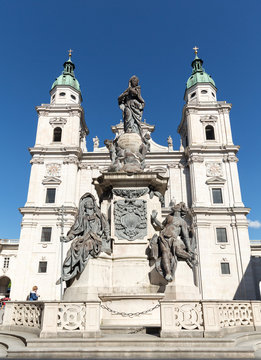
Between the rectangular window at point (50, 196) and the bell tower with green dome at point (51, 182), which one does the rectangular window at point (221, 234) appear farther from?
the rectangular window at point (50, 196)

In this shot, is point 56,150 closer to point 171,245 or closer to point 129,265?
point 129,265

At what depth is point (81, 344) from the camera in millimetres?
5691

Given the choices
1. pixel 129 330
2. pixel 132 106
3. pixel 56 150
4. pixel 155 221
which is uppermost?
pixel 56 150

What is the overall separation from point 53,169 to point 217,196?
64.1 feet

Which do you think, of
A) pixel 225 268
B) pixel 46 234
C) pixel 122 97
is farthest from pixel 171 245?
pixel 46 234

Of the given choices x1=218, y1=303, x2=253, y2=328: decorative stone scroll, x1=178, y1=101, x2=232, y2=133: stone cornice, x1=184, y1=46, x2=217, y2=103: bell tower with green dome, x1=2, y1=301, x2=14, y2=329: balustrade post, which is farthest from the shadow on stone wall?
x1=2, y1=301, x2=14, y2=329: balustrade post

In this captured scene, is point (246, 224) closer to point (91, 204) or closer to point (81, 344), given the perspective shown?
point (91, 204)

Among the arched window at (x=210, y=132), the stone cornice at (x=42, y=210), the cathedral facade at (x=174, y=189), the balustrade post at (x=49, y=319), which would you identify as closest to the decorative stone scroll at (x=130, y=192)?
the balustrade post at (x=49, y=319)

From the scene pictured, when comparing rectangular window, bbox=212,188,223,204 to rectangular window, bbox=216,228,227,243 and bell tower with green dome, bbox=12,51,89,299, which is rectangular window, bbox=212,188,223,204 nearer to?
rectangular window, bbox=216,228,227,243

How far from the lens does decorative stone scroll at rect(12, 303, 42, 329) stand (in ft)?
22.5

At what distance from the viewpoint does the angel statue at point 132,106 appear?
12133 mm

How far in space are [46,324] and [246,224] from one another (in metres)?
32.0

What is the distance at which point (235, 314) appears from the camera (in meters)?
7.02

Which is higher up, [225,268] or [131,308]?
[225,268]
